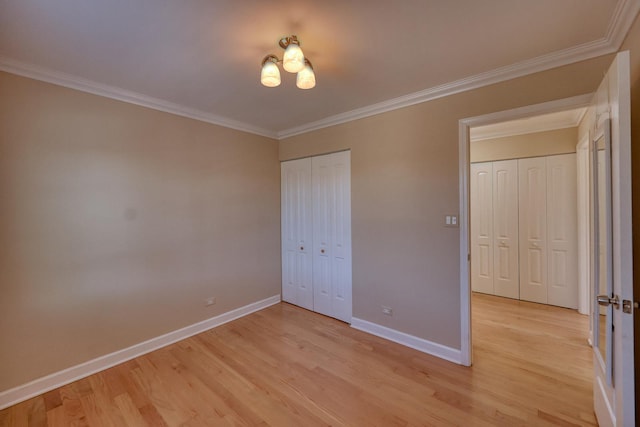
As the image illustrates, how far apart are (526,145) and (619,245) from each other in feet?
10.7

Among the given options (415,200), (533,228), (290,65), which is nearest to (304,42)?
(290,65)

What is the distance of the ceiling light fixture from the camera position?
62.0 inches

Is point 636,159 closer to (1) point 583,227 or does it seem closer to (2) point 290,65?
(2) point 290,65

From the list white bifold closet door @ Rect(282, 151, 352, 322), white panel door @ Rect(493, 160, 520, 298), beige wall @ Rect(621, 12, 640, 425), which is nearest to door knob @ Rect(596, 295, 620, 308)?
beige wall @ Rect(621, 12, 640, 425)

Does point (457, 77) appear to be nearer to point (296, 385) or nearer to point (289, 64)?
point (289, 64)

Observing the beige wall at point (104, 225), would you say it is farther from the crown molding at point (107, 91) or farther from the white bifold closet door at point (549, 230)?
the white bifold closet door at point (549, 230)

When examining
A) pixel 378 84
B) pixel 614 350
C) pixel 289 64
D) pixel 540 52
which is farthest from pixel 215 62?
pixel 614 350

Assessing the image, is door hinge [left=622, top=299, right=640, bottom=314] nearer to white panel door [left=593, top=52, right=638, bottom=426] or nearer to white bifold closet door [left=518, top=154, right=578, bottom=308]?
white panel door [left=593, top=52, right=638, bottom=426]

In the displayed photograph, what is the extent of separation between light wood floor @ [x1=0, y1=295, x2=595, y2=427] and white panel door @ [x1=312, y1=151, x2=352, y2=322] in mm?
528

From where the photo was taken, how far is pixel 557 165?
11.7 feet

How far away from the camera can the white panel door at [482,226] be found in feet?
13.4

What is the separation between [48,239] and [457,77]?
12.0 ft

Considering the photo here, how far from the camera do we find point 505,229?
3947 mm

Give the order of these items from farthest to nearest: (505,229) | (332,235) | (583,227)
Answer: (505,229) → (332,235) → (583,227)
